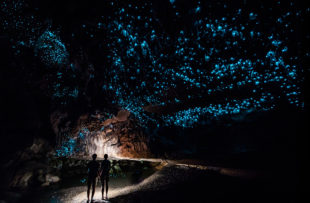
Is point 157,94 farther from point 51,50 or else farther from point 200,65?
point 51,50

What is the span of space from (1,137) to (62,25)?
5592mm

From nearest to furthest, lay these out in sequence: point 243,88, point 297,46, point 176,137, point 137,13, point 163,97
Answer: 1. point 137,13
2. point 297,46
3. point 243,88
4. point 163,97
5. point 176,137

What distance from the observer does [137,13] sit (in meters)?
3.99

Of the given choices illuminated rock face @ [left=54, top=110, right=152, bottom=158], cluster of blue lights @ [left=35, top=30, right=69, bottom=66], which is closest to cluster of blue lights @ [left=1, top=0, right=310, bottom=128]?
cluster of blue lights @ [left=35, top=30, right=69, bottom=66]

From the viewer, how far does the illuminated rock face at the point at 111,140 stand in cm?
856

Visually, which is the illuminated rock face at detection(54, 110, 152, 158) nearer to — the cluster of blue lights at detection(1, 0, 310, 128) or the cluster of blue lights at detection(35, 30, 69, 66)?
the cluster of blue lights at detection(1, 0, 310, 128)

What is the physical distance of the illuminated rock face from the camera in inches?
337

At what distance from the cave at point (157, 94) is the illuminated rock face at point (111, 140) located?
0.07 m

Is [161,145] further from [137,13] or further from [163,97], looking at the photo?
[137,13]

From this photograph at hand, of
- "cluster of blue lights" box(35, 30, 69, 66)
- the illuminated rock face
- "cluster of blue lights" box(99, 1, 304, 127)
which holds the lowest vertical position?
the illuminated rock face

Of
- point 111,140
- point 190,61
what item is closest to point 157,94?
point 190,61

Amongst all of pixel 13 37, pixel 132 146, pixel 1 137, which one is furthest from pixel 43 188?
pixel 13 37

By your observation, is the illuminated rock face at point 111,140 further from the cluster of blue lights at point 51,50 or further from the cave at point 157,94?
the cluster of blue lights at point 51,50

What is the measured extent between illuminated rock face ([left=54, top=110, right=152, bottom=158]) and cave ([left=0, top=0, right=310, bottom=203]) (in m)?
0.07
